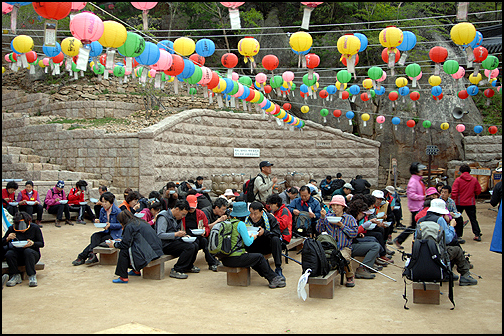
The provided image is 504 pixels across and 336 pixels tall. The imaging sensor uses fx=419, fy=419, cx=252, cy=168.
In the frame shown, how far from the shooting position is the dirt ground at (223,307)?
14.5ft

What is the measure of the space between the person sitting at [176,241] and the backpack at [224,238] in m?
0.95

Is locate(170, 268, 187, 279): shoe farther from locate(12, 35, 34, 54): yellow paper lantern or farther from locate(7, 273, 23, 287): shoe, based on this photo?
locate(12, 35, 34, 54): yellow paper lantern

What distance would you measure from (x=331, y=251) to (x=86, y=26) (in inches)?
168

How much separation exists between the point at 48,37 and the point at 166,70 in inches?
87.3

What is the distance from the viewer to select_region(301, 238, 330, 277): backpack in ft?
17.7

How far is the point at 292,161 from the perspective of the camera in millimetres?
19781

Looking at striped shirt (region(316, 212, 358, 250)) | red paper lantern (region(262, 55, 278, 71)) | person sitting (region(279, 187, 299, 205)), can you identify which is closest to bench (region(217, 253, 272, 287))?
striped shirt (region(316, 212, 358, 250))

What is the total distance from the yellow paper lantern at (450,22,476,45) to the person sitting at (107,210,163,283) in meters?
6.69

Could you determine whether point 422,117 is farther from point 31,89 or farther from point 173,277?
point 31,89

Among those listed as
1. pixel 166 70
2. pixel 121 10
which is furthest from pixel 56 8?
pixel 121 10

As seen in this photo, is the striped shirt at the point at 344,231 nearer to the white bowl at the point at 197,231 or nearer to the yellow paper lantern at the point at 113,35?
the white bowl at the point at 197,231

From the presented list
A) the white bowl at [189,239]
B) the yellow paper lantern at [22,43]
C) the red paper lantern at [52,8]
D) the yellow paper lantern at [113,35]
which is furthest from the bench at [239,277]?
the yellow paper lantern at [22,43]

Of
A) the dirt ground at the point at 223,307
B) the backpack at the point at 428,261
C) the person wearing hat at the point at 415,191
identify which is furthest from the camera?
the person wearing hat at the point at 415,191

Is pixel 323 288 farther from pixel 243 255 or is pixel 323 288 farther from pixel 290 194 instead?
pixel 290 194
